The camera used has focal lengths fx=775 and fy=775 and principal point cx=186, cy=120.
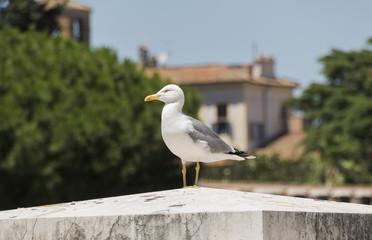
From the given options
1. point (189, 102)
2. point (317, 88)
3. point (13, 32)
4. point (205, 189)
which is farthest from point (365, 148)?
point (205, 189)

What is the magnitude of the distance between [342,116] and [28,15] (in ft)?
Answer: 73.3

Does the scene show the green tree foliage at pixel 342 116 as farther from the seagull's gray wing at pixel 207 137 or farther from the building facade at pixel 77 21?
the seagull's gray wing at pixel 207 137

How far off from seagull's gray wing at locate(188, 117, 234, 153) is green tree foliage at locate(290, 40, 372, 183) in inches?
1283

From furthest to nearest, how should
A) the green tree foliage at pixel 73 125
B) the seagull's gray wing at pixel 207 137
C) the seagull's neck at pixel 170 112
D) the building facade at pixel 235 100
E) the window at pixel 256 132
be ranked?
the window at pixel 256 132, the building facade at pixel 235 100, the green tree foliage at pixel 73 125, the seagull's gray wing at pixel 207 137, the seagull's neck at pixel 170 112

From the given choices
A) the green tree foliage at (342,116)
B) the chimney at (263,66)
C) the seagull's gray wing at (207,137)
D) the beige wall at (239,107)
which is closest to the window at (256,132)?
the beige wall at (239,107)

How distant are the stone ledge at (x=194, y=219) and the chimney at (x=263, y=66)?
54067mm

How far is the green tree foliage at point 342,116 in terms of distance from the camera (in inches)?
1641

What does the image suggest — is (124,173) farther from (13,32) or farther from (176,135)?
(176,135)

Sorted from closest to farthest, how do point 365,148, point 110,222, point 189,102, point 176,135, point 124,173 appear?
1. point 110,222
2. point 176,135
3. point 124,173
4. point 189,102
5. point 365,148

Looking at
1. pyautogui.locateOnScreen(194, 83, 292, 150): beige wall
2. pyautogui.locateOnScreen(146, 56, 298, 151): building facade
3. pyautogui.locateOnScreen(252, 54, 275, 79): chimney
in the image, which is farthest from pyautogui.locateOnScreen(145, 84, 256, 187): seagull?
pyautogui.locateOnScreen(252, 54, 275, 79): chimney

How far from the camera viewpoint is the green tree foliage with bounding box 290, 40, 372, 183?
137ft

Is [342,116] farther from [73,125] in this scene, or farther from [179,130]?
[179,130]

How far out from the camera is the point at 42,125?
2505 cm

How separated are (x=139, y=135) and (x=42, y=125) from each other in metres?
4.05
